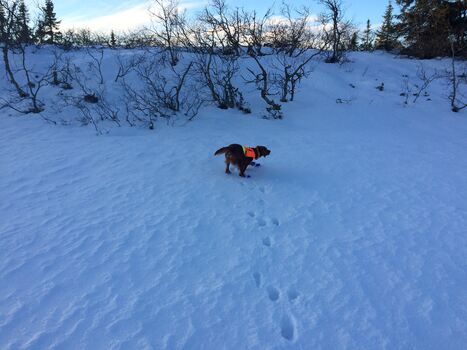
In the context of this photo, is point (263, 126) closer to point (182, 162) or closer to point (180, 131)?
point (180, 131)

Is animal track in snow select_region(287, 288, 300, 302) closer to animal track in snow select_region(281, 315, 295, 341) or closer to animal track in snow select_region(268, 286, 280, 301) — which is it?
animal track in snow select_region(268, 286, 280, 301)

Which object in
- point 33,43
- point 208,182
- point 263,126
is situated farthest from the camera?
point 33,43

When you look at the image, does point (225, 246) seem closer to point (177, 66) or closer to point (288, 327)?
point (288, 327)

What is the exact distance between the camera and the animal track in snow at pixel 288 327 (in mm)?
3146

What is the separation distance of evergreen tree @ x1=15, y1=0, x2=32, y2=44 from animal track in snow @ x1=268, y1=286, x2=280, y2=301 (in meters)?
13.5

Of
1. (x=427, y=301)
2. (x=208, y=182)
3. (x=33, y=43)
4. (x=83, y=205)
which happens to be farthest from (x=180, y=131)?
(x=33, y=43)

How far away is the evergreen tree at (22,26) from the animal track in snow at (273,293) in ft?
44.2

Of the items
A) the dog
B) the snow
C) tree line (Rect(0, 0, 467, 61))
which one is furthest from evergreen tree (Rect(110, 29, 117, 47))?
the dog

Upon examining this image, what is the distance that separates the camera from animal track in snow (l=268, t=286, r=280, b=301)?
11.7ft

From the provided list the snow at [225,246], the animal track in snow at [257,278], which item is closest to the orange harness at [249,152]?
the snow at [225,246]

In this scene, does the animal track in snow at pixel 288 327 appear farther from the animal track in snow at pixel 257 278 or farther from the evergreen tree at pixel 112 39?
the evergreen tree at pixel 112 39

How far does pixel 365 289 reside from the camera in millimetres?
3771

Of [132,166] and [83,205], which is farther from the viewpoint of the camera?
[132,166]

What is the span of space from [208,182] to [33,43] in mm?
15938
